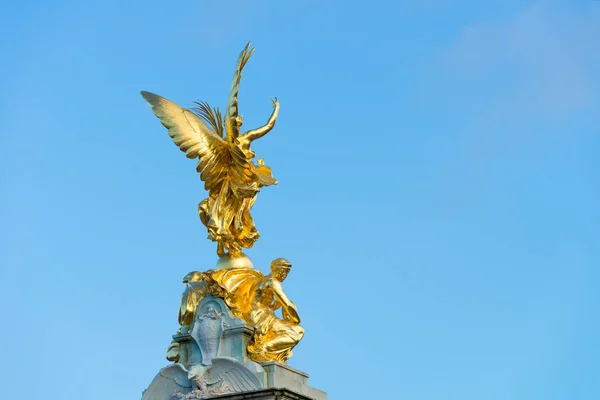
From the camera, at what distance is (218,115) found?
23.1 metres

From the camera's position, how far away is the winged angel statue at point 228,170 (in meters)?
22.3

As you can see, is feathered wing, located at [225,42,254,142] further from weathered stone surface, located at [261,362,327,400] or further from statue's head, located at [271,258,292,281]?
weathered stone surface, located at [261,362,327,400]

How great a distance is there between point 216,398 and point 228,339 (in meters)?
0.97

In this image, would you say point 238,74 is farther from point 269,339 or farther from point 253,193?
point 269,339

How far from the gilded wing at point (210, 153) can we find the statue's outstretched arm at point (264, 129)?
0.37m

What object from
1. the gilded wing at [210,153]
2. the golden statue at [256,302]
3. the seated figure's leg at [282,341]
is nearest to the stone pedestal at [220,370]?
the golden statue at [256,302]

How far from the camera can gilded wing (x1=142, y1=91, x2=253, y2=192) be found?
22.4 metres

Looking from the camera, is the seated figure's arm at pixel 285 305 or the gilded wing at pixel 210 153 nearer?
the seated figure's arm at pixel 285 305

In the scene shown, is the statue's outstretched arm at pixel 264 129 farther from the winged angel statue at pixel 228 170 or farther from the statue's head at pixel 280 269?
the statue's head at pixel 280 269

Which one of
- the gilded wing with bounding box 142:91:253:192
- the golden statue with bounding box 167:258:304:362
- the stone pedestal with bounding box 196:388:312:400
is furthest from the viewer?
the gilded wing with bounding box 142:91:253:192

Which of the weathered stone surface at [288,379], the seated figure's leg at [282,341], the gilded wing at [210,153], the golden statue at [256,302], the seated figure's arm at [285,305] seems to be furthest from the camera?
the gilded wing at [210,153]

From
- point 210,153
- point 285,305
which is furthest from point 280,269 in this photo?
point 210,153

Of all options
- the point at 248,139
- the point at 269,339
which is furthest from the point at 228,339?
the point at 248,139

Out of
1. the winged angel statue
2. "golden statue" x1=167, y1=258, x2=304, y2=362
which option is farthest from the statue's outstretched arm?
"golden statue" x1=167, y1=258, x2=304, y2=362
